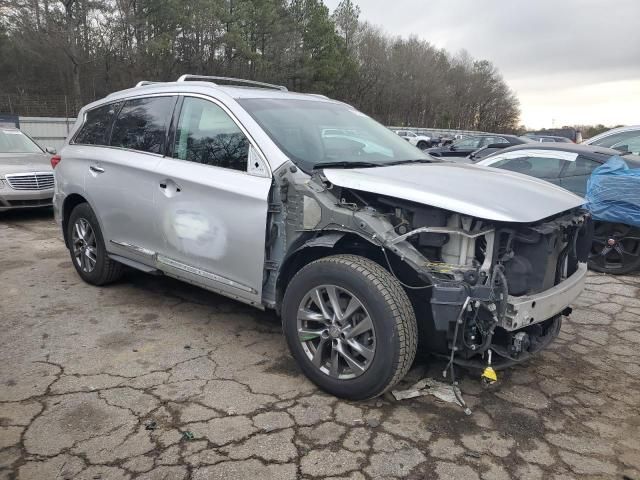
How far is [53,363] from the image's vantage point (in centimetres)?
346

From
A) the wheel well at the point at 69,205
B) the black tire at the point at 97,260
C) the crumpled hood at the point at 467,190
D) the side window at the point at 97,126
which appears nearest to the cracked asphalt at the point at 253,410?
the black tire at the point at 97,260

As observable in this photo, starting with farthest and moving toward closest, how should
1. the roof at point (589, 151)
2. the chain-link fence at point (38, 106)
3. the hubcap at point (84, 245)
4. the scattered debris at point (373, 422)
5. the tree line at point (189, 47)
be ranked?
1. the tree line at point (189, 47)
2. the chain-link fence at point (38, 106)
3. the roof at point (589, 151)
4. the hubcap at point (84, 245)
5. the scattered debris at point (373, 422)

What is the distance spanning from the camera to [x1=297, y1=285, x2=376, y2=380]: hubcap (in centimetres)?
286

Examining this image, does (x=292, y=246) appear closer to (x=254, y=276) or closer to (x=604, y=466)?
(x=254, y=276)

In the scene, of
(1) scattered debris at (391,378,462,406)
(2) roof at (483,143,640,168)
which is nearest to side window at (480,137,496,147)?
(2) roof at (483,143,640,168)

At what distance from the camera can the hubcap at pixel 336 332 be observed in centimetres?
286

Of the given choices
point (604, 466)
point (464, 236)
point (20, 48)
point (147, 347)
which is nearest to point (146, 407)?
point (147, 347)

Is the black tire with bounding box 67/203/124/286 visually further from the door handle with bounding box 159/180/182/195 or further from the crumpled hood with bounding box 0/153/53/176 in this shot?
the crumpled hood with bounding box 0/153/53/176

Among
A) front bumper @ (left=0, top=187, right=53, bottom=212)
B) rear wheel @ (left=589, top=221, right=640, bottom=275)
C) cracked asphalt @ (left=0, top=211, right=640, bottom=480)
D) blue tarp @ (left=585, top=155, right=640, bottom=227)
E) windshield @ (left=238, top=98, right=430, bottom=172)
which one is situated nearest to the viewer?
cracked asphalt @ (left=0, top=211, right=640, bottom=480)

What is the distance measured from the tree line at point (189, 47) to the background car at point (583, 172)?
804 inches

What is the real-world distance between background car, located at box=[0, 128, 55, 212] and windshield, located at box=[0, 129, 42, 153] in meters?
0.02

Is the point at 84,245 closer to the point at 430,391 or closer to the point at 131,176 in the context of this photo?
the point at 131,176

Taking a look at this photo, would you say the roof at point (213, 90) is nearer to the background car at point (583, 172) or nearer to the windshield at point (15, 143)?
the background car at point (583, 172)

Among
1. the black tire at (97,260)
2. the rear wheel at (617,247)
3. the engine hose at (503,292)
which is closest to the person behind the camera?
the engine hose at (503,292)
